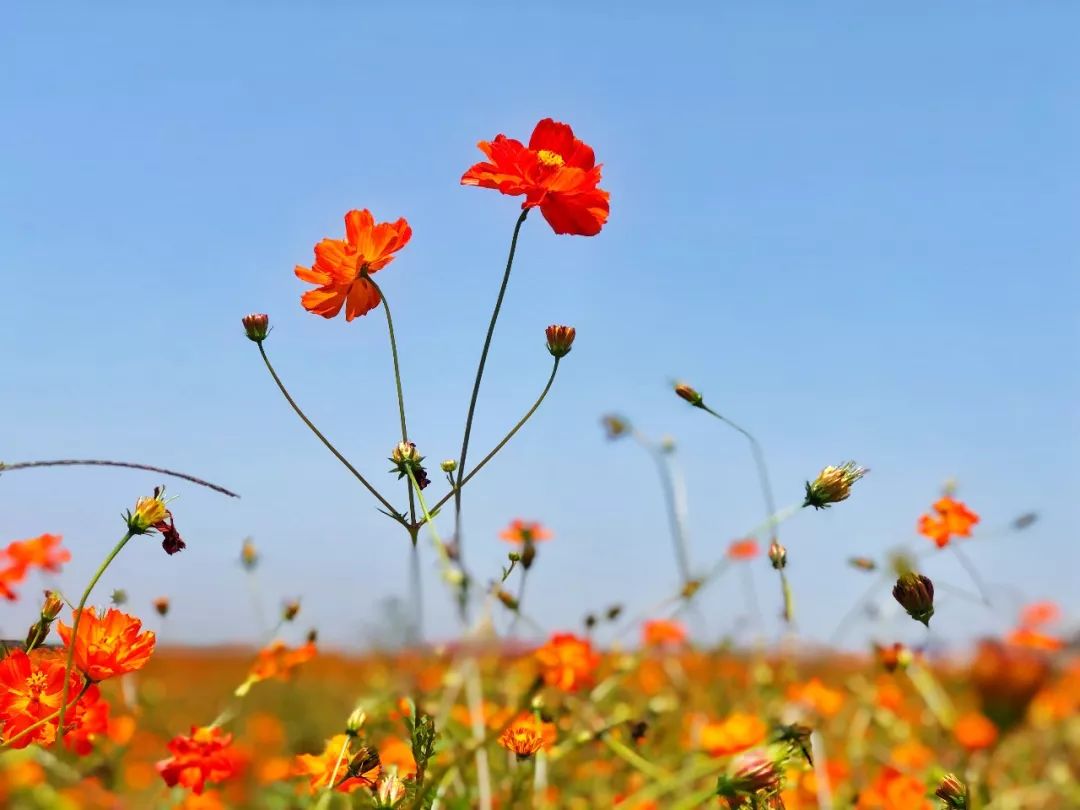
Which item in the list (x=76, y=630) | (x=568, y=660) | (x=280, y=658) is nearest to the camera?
(x=76, y=630)

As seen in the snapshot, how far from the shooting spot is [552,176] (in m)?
1.20

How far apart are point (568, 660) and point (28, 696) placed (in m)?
0.69

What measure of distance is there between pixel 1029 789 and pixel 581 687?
36.8 inches

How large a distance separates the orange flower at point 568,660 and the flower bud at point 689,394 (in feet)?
1.29

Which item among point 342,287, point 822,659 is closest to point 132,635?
point 342,287

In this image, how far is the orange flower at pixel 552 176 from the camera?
1.20 meters

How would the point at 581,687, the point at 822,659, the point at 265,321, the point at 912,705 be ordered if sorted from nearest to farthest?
the point at 265,321 → the point at 581,687 → the point at 822,659 → the point at 912,705

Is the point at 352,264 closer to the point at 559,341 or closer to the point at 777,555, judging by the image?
the point at 559,341

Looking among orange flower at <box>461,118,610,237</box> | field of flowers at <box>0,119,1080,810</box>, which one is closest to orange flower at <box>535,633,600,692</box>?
field of flowers at <box>0,119,1080,810</box>

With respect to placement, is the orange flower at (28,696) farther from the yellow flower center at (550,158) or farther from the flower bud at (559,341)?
the yellow flower center at (550,158)

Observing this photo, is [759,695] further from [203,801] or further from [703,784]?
[203,801]

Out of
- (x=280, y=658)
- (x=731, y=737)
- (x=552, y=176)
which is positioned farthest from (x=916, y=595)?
(x=280, y=658)

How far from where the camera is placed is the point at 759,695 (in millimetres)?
2137

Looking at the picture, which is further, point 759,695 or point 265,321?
point 759,695
